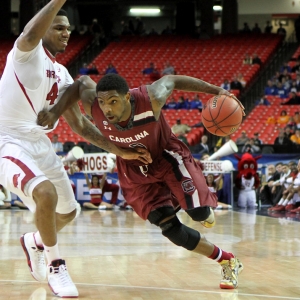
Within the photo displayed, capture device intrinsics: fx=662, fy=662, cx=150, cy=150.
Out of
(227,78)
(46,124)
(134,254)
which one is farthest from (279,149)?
(46,124)

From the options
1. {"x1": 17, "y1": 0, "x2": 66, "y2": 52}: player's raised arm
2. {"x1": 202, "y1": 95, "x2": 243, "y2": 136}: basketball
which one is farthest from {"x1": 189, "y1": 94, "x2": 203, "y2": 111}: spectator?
{"x1": 17, "y1": 0, "x2": 66, "y2": 52}: player's raised arm

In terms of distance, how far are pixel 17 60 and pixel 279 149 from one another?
1266 cm

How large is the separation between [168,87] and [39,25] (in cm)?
107

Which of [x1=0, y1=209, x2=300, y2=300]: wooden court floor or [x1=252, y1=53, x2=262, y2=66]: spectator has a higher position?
[x1=0, y1=209, x2=300, y2=300]: wooden court floor

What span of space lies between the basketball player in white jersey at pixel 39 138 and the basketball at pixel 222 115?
691mm

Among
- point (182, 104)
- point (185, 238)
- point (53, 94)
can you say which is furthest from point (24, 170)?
point (182, 104)

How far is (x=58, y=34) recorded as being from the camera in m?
5.12

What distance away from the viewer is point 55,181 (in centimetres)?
522

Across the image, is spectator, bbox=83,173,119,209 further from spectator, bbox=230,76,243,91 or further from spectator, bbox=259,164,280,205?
spectator, bbox=230,76,243,91

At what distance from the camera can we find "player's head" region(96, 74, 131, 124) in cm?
470

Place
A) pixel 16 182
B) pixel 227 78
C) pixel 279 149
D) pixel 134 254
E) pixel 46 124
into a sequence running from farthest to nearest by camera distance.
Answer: pixel 227 78, pixel 279 149, pixel 134 254, pixel 46 124, pixel 16 182

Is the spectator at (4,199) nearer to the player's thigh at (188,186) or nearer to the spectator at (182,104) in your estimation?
the spectator at (182,104)

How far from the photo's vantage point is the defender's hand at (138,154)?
5055mm

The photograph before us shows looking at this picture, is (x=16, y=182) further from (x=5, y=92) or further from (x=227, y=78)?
(x=227, y=78)
